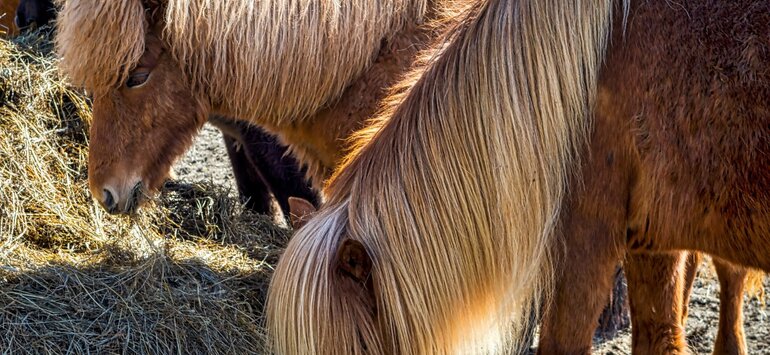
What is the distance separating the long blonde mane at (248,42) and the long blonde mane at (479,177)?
98cm

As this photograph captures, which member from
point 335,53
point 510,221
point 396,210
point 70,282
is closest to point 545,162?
point 510,221

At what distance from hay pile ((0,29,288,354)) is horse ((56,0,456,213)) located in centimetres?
34

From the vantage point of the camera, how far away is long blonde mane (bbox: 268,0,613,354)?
2.40 m

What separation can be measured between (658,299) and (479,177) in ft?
3.18

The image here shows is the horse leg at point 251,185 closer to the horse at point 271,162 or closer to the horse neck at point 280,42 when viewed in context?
the horse at point 271,162

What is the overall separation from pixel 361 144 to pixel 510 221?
1.72 ft

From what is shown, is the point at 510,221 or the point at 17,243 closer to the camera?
the point at 510,221

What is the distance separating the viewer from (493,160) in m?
2.46

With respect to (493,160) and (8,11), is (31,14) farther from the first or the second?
(493,160)

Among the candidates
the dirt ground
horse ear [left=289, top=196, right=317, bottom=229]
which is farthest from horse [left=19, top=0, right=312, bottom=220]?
horse ear [left=289, top=196, right=317, bottom=229]

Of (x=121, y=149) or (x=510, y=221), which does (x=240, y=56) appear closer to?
(x=121, y=149)

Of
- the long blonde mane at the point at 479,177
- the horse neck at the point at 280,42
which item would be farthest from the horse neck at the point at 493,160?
the horse neck at the point at 280,42

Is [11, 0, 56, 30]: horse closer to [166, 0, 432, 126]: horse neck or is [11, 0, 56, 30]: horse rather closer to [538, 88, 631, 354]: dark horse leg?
[166, 0, 432, 126]: horse neck

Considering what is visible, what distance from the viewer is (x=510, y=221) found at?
2479mm
